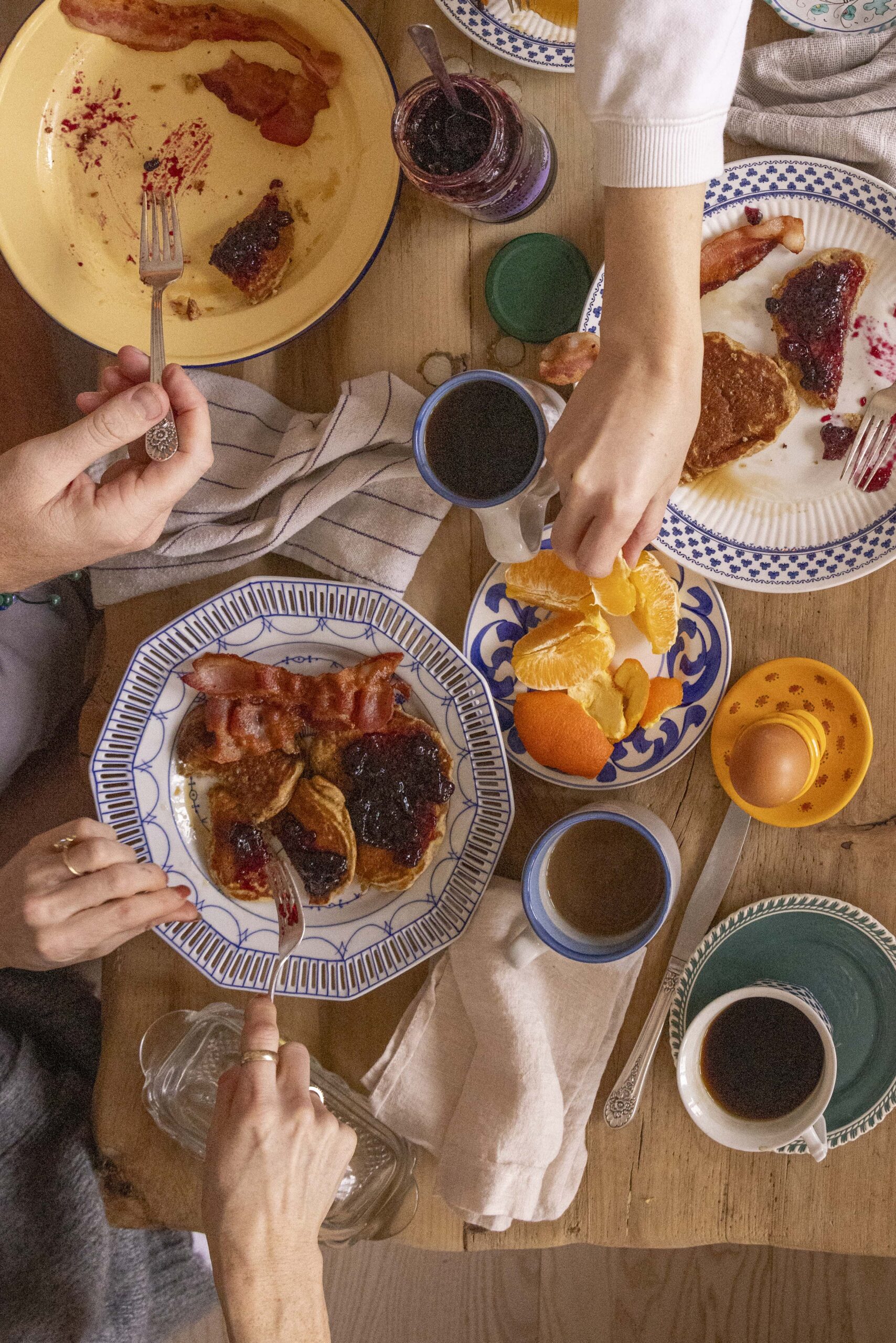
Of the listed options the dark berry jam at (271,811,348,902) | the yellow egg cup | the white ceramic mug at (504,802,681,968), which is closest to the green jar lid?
the yellow egg cup

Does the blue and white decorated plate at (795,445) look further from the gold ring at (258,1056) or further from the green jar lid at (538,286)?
the gold ring at (258,1056)

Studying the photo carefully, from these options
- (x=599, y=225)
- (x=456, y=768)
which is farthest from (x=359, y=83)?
(x=456, y=768)

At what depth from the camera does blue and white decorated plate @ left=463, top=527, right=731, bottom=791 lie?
1408 mm

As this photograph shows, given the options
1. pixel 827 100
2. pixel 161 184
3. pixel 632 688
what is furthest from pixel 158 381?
pixel 827 100

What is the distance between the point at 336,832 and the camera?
4.76 feet

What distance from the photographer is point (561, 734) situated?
1374 millimetres

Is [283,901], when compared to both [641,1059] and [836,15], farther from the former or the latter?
[836,15]

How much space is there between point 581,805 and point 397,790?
292 millimetres

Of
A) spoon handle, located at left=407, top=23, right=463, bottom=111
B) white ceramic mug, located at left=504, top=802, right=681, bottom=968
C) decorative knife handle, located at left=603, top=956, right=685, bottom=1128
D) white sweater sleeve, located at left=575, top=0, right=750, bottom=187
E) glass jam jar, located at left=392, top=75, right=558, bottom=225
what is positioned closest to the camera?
white sweater sleeve, located at left=575, top=0, right=750, bottom=187

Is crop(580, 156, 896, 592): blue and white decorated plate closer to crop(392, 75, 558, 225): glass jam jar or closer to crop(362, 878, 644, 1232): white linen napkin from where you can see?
crop(392, 75, 558, 225): glass jam jar

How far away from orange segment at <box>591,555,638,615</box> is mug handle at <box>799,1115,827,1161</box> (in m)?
0.78

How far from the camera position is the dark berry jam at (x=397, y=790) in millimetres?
1428

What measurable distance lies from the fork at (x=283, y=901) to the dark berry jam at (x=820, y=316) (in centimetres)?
106

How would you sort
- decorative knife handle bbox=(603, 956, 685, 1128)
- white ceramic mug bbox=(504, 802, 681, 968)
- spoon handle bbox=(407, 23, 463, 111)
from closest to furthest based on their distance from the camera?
spoon handle bbox=(407, 23, 463, 111) < white ceramic mug bbox=(504, 802, 681, 968) < decorative knife handle bbox=(603, 956, 685, 1128)
